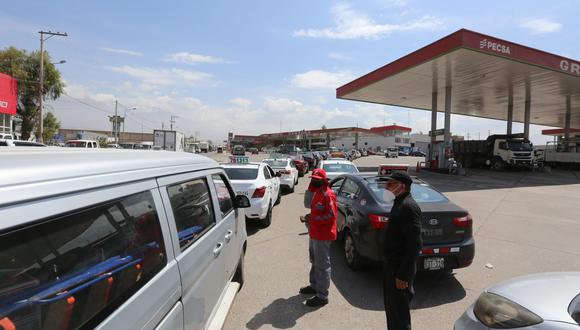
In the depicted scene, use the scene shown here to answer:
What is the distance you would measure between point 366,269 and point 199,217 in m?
3.37

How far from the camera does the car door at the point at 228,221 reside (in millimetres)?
3697

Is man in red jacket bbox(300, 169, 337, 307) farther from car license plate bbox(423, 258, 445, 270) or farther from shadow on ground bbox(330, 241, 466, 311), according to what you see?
car license plate bbox(423, 258, 445, 270)

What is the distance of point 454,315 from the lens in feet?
14.2

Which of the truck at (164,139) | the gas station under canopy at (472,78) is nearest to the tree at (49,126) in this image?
the truck at (164,139)

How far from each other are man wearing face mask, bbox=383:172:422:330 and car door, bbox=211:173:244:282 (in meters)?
1.56

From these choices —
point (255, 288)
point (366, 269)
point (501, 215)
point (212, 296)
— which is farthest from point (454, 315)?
point (501, 215)

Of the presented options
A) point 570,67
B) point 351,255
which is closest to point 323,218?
point 351,255

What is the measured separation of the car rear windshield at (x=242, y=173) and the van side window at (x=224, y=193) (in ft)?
15.5

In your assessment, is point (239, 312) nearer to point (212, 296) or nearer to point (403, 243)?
point (212, 296)

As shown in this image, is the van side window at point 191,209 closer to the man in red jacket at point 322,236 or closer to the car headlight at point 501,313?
the man in red jacket at point 322,236

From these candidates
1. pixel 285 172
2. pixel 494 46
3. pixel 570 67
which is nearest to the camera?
pixel 285 172

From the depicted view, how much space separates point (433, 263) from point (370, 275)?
3.42 feet

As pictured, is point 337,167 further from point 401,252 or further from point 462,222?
point 401,252

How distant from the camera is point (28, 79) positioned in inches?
1528
